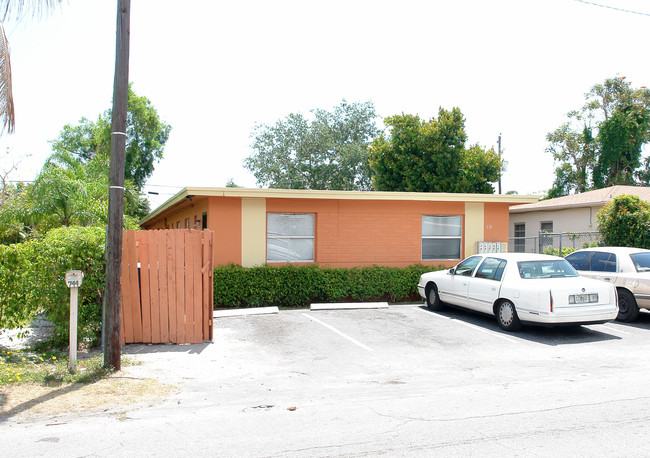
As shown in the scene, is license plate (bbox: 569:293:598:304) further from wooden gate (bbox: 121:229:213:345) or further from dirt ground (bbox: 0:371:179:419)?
dirt ground (bbox: 0:371:179:419)

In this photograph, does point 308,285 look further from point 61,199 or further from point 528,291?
point 61,199

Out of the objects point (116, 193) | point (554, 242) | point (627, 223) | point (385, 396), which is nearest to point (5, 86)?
point (116, 193)

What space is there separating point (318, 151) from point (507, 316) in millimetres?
31601

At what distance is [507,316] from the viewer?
10.0m

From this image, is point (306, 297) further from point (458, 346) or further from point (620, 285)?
point (620, 285)

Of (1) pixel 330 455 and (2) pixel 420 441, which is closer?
(1) pixel 330 455

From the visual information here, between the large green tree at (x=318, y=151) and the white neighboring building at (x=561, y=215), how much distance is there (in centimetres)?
1546

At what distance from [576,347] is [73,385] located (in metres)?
8.09

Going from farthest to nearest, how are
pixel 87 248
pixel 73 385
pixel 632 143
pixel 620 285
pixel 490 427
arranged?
1. pixel 632 143
2. pixel 620 285
3. pixel 87 248
4. pixel 73 385
5. pixel 490 427

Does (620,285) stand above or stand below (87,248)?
below

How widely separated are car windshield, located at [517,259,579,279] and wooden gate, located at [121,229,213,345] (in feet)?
20.3

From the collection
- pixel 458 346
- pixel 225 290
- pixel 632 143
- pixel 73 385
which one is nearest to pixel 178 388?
pixel 73 385

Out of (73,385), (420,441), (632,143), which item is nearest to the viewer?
(420,441)

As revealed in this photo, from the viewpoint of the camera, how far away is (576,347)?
8.98m
